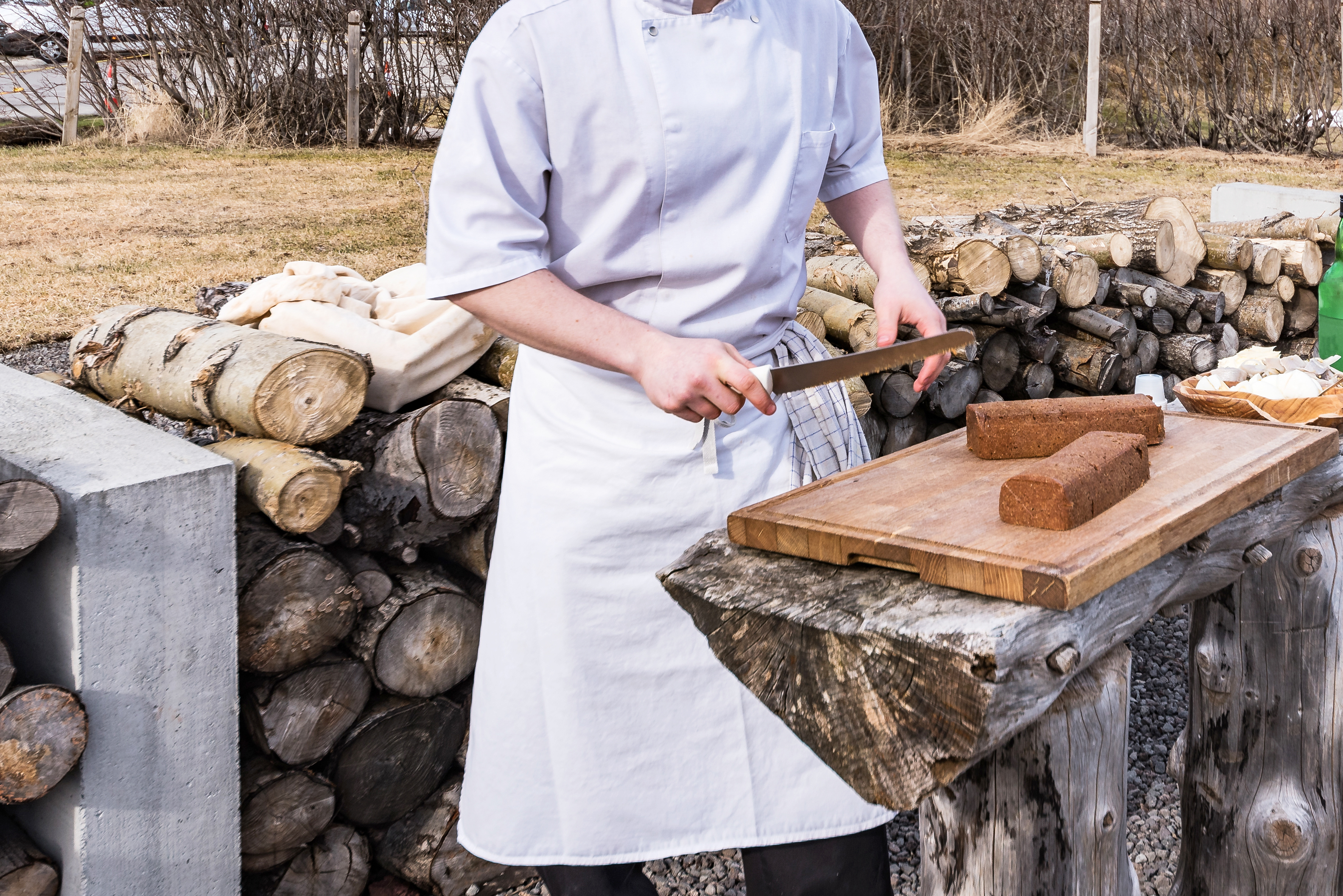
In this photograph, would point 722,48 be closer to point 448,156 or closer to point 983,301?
point 448,156

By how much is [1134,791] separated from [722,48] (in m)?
2.45

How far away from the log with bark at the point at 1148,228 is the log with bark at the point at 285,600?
368cm

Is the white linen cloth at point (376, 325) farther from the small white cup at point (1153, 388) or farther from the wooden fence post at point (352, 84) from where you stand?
the wooden fence post at point (352, 84)

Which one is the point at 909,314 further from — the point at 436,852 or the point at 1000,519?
the point at 436,852

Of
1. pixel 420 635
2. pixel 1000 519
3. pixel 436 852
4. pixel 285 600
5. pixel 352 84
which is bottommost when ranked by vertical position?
pixel 436 852

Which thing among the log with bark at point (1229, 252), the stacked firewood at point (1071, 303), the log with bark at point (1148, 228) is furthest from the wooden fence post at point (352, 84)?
the log with bark at point (1229, 252)

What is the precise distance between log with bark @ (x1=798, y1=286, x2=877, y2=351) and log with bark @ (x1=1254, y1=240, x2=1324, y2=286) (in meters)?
2.55

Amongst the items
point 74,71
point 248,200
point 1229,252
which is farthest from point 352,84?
point 1229,252

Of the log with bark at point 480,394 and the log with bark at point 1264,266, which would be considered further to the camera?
the log with bark at point 1264,266

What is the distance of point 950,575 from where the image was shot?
131 cm

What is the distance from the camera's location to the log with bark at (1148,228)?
4839 millimetres

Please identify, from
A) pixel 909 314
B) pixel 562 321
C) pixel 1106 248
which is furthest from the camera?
pixel 1106 248

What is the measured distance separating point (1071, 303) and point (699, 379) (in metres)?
3.35

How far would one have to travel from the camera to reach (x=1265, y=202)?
22.1 ft
